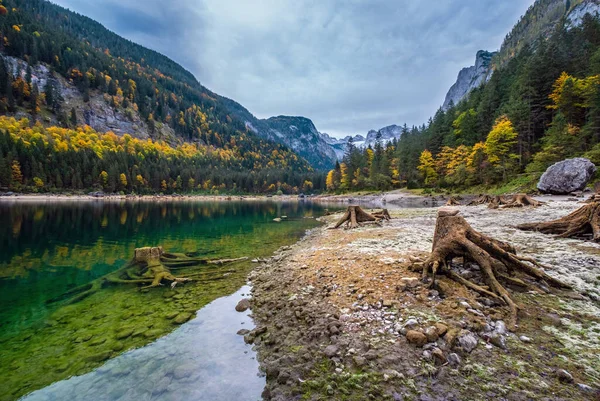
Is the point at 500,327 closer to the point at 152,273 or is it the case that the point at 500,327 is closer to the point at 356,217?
the point at 152,273

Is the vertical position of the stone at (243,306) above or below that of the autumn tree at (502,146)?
below

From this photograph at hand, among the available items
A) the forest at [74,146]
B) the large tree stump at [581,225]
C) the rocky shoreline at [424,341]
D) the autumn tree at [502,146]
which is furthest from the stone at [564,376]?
the forest at [74,146]

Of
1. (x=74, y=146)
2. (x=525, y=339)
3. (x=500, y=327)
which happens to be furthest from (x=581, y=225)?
(x=74, y=146)

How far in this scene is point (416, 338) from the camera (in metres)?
4.46

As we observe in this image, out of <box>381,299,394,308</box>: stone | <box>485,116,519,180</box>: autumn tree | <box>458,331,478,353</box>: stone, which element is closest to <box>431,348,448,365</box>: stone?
<box>458,331,478,353</box>: stone

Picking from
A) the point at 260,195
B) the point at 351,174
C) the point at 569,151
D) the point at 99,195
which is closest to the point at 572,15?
the point at 351,174

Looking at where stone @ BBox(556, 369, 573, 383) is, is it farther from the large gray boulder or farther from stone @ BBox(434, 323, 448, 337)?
the large gray boulder

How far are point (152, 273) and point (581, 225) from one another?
1852 cm

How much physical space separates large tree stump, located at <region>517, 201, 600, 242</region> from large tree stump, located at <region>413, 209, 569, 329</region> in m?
5.63

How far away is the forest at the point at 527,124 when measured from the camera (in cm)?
3616

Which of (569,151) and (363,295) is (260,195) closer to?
(569,151)

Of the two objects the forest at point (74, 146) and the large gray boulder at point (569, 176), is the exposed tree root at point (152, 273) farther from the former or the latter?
the forest at point (74, 146)

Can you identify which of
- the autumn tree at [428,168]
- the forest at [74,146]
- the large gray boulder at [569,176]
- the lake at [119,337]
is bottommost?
the lake at [119,337]

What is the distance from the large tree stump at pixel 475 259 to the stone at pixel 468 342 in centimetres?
174
